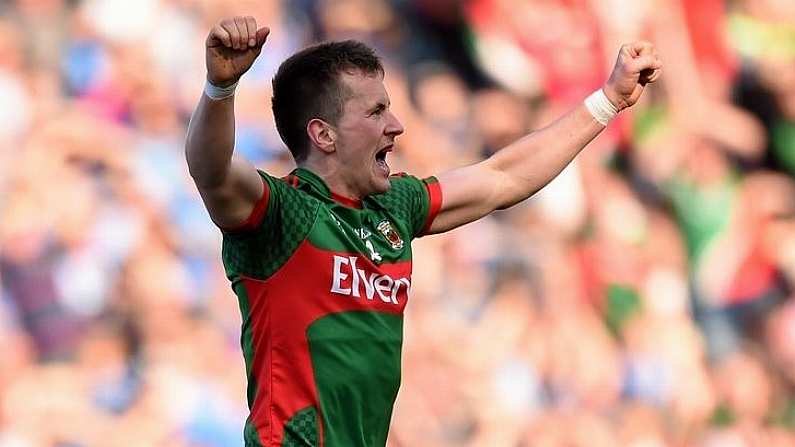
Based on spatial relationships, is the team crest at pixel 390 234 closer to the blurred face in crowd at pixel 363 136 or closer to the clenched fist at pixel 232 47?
the blurred face in crowd at pixel 363 136

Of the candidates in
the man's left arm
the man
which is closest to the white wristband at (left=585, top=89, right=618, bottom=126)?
the man's left arm

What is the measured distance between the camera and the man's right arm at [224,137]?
3160mm

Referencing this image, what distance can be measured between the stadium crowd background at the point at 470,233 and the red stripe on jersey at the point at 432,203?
207 centimetres

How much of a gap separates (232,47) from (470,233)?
12.0 ft

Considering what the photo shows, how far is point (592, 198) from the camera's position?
7.01 meters

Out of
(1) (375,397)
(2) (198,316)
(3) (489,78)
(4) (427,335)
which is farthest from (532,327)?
(1) (375,397)

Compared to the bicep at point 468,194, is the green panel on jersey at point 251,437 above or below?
below

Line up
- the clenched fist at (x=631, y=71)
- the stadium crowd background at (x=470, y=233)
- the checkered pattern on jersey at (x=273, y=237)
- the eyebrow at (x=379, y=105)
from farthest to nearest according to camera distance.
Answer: the stadium crowd background at (x=470, y=233)
the clenched fist at (x=631, y=71)
the eyebrow at (x=379, y=105)
the checkered pattern on jersey at (x=273, y=237)

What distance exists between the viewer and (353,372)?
362cm

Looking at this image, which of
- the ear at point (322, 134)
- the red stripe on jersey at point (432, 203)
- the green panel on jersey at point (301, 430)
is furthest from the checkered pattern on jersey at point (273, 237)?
the red stripe on jersey at point (432, 203)

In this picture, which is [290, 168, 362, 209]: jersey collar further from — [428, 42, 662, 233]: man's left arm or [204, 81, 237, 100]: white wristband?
[204, 81, 237, 100]: white wristband

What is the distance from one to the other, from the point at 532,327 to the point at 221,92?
3.78m

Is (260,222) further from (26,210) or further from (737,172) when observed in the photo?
(737,172)

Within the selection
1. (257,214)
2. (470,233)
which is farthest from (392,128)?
(470,233)
